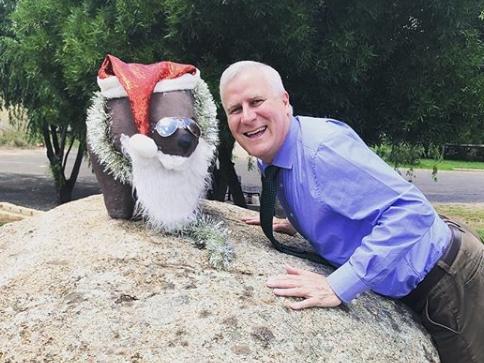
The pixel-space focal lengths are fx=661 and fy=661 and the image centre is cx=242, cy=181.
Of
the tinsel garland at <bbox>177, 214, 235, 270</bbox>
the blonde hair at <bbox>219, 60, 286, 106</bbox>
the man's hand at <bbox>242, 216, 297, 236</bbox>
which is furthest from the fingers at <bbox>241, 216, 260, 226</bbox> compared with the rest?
the blonde hair at <bbox>219, 60, 286, 106</bbox>

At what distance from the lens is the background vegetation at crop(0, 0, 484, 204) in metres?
5.10

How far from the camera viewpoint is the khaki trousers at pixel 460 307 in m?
2.40

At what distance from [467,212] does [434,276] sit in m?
10.3

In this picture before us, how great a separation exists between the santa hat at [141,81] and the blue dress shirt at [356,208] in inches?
19.3

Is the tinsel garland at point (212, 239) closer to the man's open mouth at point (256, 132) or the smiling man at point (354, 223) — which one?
the smiling man at point (354, 223)

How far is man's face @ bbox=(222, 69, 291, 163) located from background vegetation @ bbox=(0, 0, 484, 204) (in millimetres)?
2665

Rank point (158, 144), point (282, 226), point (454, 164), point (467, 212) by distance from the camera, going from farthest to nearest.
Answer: point (454, 164)
point (467, 212)
point (282, 226)
point (158, 144)

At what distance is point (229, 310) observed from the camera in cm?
212

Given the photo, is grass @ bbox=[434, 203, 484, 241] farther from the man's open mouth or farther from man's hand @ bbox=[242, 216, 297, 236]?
the man's open mouth

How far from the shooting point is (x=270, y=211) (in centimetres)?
259

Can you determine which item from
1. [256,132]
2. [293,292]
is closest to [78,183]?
[256,132]

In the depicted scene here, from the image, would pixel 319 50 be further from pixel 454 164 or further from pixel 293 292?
pixel 454 164

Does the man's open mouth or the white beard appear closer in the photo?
the man's open mouth

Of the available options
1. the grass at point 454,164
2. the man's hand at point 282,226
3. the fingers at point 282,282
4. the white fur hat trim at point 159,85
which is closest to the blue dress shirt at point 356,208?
the fingers at point 282,282
